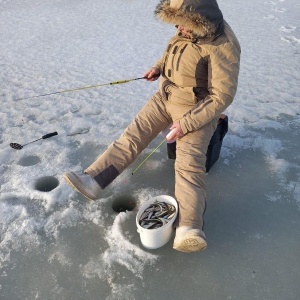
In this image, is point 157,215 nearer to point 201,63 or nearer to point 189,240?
point 189,240

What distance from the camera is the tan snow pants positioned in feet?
8.47

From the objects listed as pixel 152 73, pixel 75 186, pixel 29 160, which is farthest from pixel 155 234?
pixel 29 160

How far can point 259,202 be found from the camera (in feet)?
9.90

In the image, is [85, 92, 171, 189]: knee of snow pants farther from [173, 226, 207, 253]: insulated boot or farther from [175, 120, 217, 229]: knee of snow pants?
[173, 226, 207, 253]: insulated boot

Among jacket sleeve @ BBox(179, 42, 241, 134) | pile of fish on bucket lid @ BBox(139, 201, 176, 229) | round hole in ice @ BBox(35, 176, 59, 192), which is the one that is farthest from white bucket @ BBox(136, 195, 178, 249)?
round hole in ice @ BBox(35, 176, 59, 192)

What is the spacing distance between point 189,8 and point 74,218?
6.35 ft

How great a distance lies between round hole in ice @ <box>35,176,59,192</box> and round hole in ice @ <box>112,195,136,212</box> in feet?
2.12

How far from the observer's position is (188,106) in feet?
9.90

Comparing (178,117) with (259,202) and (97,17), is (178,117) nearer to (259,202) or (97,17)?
(259,202)

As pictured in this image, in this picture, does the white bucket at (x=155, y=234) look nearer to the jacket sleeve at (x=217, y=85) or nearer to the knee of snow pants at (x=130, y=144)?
the knee of snow pants at (x=130, y=144)

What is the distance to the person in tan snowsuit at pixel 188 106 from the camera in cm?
252

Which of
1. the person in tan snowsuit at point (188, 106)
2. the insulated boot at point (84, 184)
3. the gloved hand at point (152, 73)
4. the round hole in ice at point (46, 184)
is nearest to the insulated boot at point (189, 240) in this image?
the person in tan snowsuit at point (188, 106)

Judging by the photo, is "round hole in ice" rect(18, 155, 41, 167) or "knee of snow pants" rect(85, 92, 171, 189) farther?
"round hole in ice" rect(18, 155, 41, 167)

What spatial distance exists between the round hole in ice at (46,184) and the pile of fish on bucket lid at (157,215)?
1.09m
